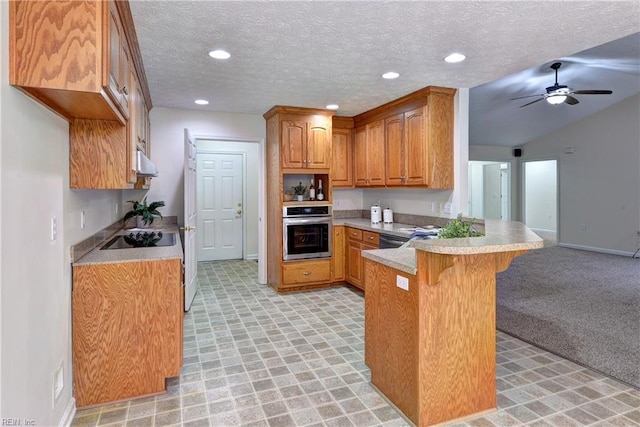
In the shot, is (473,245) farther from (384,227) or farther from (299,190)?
(299,190)

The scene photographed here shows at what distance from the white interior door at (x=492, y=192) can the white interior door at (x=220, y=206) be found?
724 cm

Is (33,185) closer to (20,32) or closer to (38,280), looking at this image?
(38,280)

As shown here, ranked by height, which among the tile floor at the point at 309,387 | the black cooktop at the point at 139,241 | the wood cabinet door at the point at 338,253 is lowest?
the tile floor at the point at 309,387

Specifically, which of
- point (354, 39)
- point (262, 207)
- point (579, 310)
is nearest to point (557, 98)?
point (579, 310)

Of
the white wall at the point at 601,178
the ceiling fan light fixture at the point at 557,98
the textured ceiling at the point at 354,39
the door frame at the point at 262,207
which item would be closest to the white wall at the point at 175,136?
the door frame at the point at 262,207

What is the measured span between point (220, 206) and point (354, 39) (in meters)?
4.95

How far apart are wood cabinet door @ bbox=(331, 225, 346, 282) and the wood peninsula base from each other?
282 centimetres

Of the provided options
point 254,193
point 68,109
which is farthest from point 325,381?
point 254,193

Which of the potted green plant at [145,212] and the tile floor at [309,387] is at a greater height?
the potted green plant at [145,212]

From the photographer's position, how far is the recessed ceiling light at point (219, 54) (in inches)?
112

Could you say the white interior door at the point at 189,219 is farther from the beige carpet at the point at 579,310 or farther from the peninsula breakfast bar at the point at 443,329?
the beige carpet at the point at 579,310

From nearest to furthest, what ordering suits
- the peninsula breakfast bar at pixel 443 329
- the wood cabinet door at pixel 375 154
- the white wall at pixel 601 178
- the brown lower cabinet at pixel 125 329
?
the peninsula breakfast bar at pixel 443 329, the brown lower cabinet at pixel 125 329, the wood cabinet door at pixel 375 154, the white wall at pixel 601 178

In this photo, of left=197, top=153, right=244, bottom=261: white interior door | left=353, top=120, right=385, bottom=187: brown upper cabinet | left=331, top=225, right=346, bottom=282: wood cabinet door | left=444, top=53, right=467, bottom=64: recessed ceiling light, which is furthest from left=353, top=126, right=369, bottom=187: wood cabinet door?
left=197, top=153, right=244, bottom=261: white interior door

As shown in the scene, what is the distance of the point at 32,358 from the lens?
1.63 m
